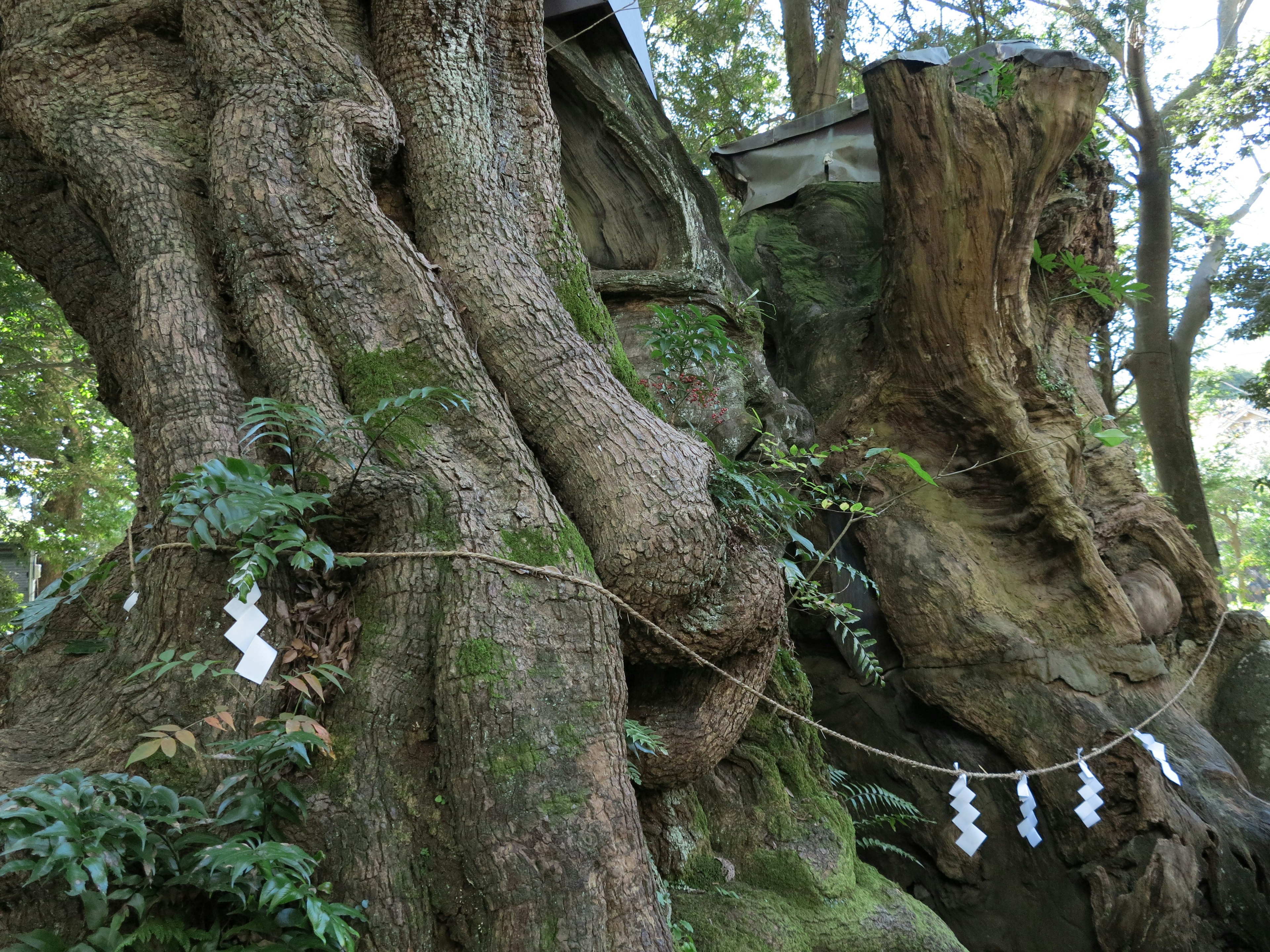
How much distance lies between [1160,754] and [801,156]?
5.03 meters

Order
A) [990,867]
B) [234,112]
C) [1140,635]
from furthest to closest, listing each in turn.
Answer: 1. [1140,635]
2. [990,867]
3. [234,112]

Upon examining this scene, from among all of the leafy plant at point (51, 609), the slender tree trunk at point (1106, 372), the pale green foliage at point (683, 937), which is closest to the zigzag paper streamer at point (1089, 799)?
the pale green foliage at point (683, 937)

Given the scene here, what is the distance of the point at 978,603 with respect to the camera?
4.78 metres

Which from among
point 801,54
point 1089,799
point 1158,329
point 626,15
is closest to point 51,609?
point 1089,799

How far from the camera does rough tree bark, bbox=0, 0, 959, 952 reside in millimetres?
2088

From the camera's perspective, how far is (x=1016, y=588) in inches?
194

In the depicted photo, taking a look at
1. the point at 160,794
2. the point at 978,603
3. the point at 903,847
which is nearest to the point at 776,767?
the point at 903,847

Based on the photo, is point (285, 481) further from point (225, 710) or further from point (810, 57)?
point (810, 57)

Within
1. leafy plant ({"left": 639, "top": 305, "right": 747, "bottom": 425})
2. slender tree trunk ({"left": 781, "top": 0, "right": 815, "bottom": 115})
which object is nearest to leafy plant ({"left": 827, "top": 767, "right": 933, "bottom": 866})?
leafy plant ({"left": 639, "top": 305, "right": 747, "bottom": 425})

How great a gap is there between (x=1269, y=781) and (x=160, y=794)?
5728mm

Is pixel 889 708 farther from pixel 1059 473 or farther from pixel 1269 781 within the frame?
pixel 1269 781

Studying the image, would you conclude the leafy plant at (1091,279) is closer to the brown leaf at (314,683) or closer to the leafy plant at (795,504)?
the leafy plant at (795,504)

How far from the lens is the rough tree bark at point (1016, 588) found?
4.12 m

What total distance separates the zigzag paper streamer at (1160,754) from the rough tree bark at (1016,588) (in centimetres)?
7
